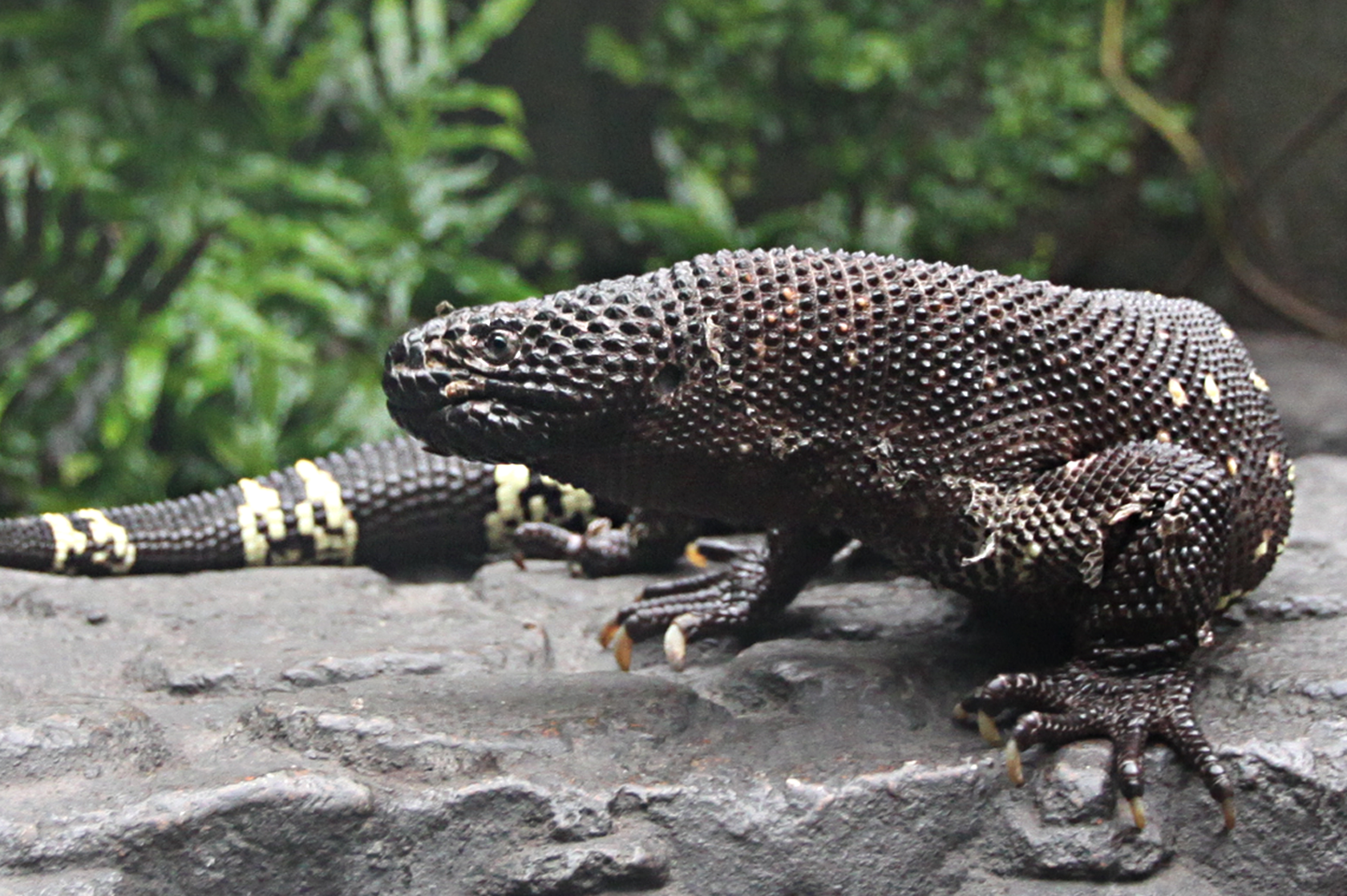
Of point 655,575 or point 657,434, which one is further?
point 655,575

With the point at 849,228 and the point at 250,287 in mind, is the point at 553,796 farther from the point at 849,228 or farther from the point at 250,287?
the point at 849,228

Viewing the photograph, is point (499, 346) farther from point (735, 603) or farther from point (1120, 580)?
point (1120, 580)

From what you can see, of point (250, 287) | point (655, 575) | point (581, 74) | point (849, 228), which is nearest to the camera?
point (655, 575)

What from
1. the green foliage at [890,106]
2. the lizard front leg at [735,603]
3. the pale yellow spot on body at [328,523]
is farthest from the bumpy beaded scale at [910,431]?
the green foliage at [890,106]

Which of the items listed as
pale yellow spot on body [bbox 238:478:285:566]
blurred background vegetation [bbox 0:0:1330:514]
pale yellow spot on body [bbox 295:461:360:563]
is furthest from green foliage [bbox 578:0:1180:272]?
pale yellow spot on body [bbox 238:478:285:566]

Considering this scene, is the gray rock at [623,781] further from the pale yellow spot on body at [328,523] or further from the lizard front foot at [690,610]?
the pale yellow spot on body at [328,523]

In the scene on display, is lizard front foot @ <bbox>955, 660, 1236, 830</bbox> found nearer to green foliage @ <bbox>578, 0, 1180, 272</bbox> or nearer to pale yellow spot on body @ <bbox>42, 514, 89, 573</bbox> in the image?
pale yellow spot on body @ <bbox>42, 514, 89, 573</bbox>

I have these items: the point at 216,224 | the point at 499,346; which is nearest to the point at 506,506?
the point at 499,346

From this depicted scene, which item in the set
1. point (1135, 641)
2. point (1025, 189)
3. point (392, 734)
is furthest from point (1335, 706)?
point (1025, 189)
